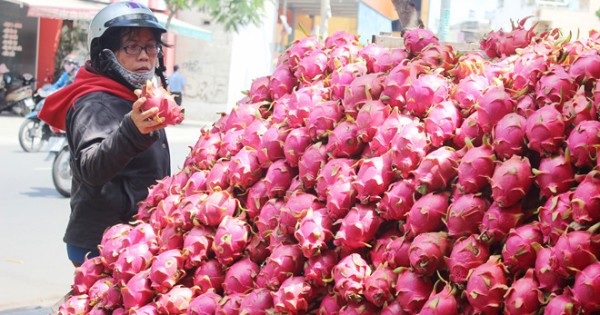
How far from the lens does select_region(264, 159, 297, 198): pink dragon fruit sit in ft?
7.82

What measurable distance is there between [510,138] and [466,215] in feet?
0.66

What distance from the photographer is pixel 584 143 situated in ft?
5.89

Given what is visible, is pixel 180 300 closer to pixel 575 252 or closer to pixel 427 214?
pixel 427 214

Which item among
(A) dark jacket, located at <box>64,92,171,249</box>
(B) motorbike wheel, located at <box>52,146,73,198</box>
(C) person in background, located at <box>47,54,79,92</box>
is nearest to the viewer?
(A) dark jacket, located at <box>64,92,171,249</box>

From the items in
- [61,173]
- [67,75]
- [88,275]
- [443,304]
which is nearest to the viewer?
[443,304]

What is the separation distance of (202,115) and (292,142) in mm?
26379

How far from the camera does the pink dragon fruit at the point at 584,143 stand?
5.87ft

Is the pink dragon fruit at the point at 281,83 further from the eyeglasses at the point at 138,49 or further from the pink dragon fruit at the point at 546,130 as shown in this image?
the pink dragon fruit at the point at 546,130

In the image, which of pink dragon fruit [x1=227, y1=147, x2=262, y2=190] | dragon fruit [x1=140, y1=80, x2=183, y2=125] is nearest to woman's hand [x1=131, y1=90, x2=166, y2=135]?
dragon fruit [x1=140, y1=80, x2=183, y2=125]

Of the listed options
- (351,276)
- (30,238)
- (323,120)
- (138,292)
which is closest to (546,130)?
(351,276)

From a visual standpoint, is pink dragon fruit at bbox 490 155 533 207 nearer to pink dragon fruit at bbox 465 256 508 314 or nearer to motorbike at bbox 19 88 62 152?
pink dragon fruit at bbox 465 256 508 314

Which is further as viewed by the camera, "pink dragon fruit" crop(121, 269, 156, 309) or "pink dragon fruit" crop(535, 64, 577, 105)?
"pink dragon fruit" crop(121, 269, 156, 309)

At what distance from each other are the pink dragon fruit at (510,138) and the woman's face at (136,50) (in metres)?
1.70

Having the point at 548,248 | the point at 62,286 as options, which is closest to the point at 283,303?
the point at 548,248
